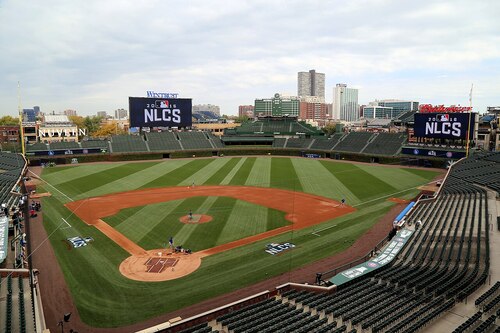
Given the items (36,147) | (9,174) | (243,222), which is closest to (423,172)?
(243,222)

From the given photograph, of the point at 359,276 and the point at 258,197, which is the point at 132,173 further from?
the point at 359,276

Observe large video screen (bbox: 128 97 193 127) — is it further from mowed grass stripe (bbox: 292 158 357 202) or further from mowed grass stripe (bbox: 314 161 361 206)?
mowed grass stripe (bbox: 314 161 361 206)

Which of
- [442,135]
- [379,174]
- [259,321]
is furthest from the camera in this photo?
[442,135]

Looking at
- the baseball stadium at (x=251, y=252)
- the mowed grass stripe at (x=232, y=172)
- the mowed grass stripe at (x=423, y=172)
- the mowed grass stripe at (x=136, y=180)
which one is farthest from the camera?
the mowed grass stripe at (x=423, y=172)

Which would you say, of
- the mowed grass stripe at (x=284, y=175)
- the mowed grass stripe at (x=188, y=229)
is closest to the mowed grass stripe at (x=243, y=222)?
the mowed grass stripe at (x=188, y=229)

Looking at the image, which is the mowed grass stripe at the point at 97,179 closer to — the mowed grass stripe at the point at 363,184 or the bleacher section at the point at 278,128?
the bleacher section at the point at 278,128

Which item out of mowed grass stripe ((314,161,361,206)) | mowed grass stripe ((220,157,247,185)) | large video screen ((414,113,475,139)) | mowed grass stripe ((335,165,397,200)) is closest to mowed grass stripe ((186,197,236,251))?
mowed grass stripe ((220,157,247,185))

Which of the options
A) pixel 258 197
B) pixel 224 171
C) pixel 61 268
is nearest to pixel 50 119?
pixel 224 171
